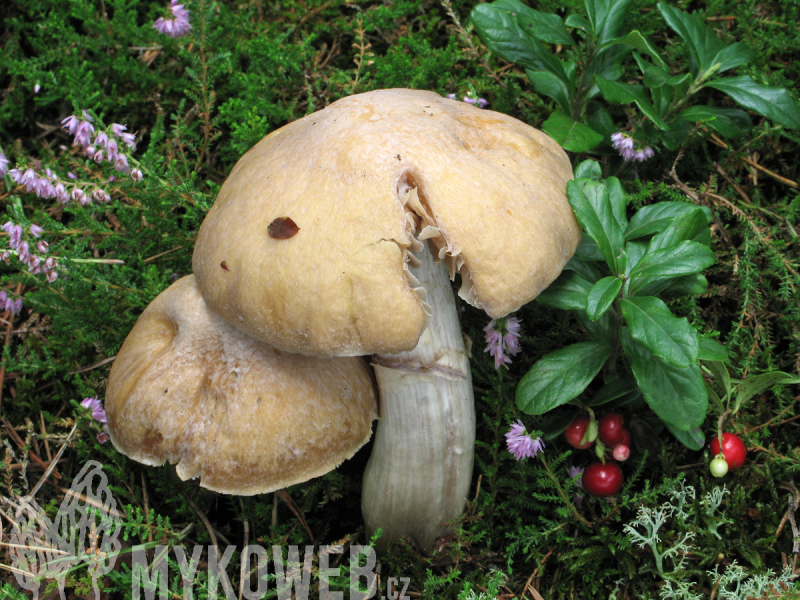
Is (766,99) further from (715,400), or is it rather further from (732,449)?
(732,449)

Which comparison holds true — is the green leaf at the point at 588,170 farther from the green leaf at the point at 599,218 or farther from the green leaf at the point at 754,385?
the green leaf at the point at 754,385

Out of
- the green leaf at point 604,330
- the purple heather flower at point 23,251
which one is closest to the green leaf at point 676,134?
the green leaf at point 604,330

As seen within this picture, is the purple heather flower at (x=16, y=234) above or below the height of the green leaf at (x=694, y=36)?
below

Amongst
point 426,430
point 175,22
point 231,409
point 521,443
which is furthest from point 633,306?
point 175,22

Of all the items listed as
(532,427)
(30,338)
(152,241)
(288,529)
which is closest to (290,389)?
(288,529)

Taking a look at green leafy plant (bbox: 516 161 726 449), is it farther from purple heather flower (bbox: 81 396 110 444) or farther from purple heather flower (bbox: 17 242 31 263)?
purple heather flower (bbox: 17 242 31 263)

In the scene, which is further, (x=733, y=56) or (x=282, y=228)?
(x=733, y=56)
